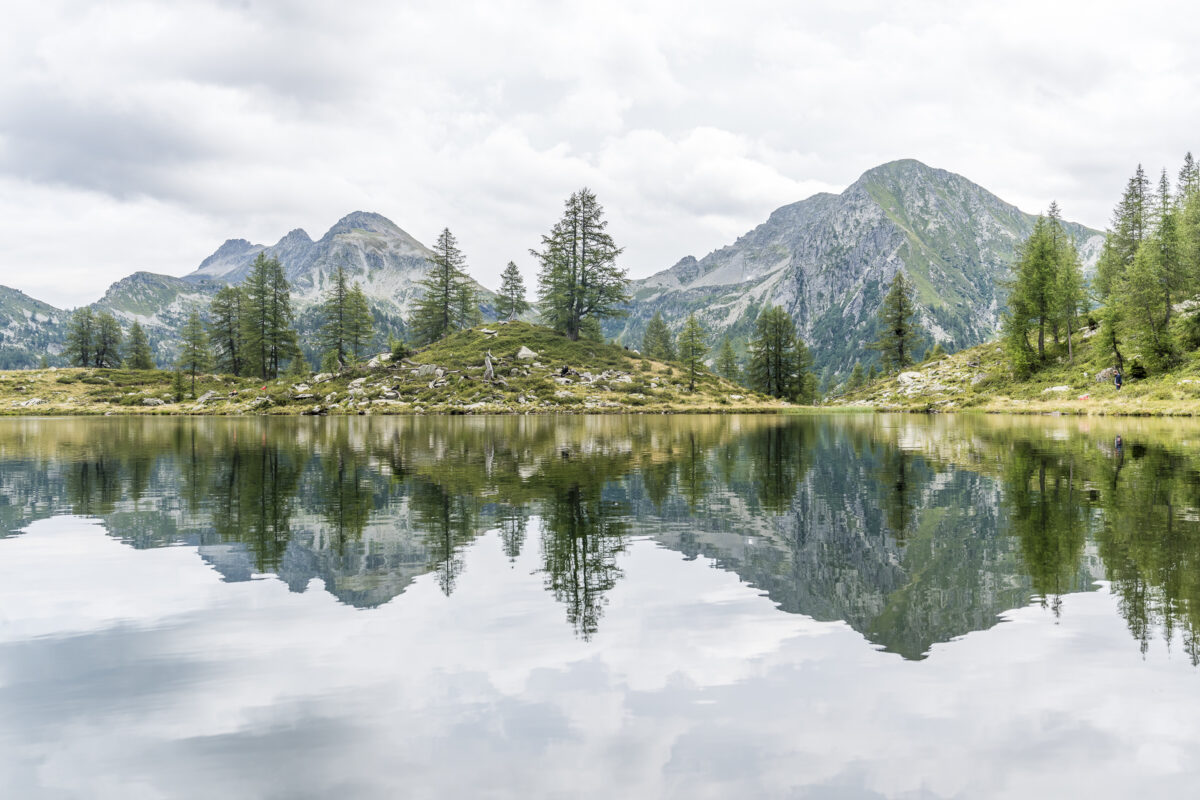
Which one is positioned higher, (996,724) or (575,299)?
(575,299)

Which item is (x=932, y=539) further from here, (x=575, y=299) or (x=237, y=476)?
(x=575, y=299)

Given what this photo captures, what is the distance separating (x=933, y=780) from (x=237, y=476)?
88.0 feet

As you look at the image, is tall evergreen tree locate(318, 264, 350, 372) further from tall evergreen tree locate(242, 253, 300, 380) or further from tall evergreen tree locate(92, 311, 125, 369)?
tall evergreen tree locate(92, 311, 125, 369)

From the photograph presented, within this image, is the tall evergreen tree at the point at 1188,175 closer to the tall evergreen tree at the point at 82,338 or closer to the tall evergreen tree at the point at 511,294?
the tall evergreen tree at the point at 511,294

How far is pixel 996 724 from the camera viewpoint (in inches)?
253

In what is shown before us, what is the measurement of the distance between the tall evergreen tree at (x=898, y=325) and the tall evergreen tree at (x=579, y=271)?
162 feet

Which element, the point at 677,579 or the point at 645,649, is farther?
the point at 677,579

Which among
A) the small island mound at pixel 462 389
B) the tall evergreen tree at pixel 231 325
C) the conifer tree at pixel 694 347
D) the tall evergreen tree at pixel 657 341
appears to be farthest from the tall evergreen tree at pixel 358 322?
the tall evergreen tree at pixel 657 341

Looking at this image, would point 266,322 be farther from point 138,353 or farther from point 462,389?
point 462,389

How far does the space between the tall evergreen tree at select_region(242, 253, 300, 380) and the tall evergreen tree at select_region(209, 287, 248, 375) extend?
4.19 feet

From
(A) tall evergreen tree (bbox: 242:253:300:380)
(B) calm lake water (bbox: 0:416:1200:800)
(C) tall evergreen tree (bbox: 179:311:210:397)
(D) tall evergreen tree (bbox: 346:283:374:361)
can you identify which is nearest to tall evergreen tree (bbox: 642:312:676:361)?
(D) tall evergreen tree (bbox: 346:283:374:361)

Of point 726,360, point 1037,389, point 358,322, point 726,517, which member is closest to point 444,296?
point 358,322

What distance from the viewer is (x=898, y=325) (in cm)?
11725

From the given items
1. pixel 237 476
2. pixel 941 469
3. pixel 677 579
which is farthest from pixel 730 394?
pixel 677 579
